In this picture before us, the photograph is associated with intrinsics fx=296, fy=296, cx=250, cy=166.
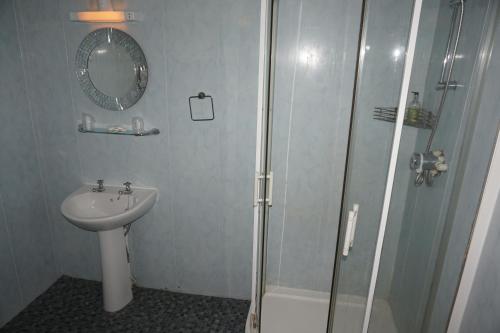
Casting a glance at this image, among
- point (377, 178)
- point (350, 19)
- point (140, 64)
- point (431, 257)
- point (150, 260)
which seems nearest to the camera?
point (377, 178)

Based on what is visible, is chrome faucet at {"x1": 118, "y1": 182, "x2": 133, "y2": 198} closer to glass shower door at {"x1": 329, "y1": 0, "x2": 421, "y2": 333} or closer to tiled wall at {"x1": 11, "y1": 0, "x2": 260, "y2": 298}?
tiled wall at {"x1": 11, "y1": 0, "x2": 260, "y2": 298}

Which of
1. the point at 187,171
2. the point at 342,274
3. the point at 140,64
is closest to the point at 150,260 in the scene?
the point at 187,171

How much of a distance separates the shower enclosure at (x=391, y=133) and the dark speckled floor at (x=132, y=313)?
425 millimetres

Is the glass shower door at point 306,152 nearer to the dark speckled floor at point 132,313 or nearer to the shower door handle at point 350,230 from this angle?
the dark speckled floor at point 132,313

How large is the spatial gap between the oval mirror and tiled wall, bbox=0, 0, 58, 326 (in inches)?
18.7

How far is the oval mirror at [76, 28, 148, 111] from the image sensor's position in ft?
6.68

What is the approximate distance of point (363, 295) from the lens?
1115 millimetres

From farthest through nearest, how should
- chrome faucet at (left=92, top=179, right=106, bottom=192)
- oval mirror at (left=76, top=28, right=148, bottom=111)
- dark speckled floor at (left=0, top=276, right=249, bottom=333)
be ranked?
chrome faucet at (left=92, top=179, right=106, bottom=192), dark speckled floor at (left=0, top=276, right=249, bottom=333), oval mirror at (left=76, top=28, right=148, bottom=111)

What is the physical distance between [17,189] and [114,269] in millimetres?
931

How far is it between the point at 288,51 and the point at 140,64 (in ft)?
3.33

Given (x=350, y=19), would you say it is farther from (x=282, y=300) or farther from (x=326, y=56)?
(x=282, y=300)

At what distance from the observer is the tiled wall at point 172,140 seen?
1.96 meters

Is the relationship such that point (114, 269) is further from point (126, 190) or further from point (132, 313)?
point (126, 190)

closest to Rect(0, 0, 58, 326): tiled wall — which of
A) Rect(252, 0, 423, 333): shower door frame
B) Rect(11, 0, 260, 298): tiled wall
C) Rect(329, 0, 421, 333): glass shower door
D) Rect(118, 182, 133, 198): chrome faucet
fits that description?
Rect(11, 0, 260, 298): tiled wall
